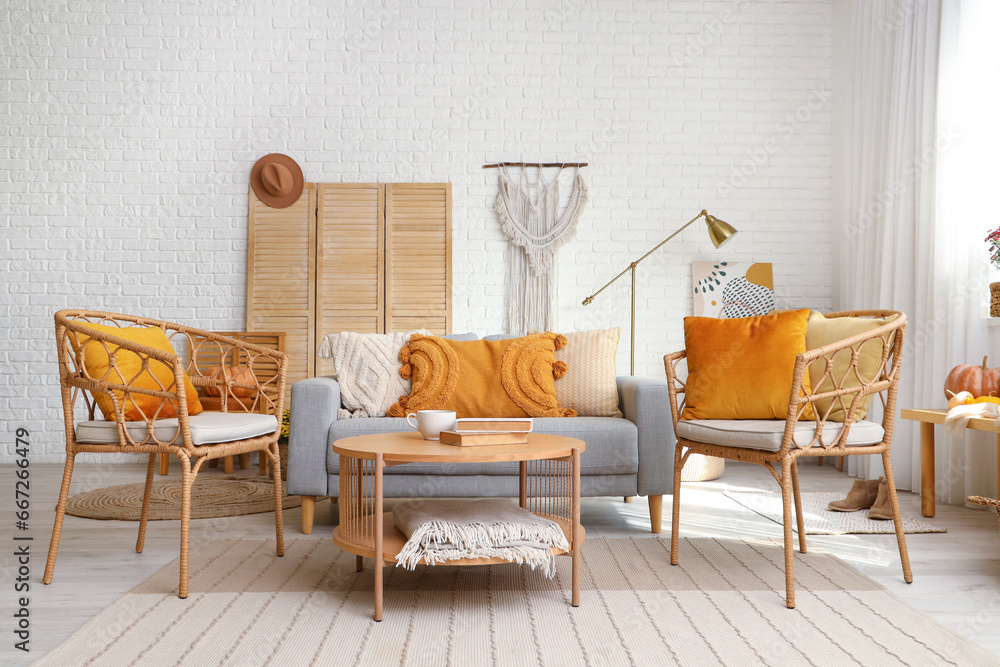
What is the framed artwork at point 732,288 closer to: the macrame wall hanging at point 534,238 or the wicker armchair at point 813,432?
the macrame wall hanging at point 534,238

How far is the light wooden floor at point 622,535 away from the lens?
2016 mm

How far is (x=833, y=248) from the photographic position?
196 inches

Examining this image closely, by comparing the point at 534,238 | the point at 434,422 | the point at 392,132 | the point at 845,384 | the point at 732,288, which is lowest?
the point at 434,422

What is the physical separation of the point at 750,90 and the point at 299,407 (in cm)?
374

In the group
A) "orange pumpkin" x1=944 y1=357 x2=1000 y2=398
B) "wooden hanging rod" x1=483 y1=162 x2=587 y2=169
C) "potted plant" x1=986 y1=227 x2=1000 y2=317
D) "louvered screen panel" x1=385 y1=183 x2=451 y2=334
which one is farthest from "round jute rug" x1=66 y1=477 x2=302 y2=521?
"potted plant" x1=986 y1=227 x2=1000 y2=317

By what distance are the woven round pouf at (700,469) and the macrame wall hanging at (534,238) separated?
4.21ft

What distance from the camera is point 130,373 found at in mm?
2480

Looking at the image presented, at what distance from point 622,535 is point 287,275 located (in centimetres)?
293

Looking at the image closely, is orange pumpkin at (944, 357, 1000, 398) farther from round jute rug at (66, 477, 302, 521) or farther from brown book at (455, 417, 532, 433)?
round jute rug at (66, 477, 302, 521)

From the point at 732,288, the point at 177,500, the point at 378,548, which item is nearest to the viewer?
the point at 378,548

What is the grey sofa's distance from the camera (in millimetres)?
2938

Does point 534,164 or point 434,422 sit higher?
point 534,164

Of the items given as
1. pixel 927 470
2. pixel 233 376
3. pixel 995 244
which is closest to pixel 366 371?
pixel 233 376

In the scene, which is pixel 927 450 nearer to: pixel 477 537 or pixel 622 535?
pixel 622 535
